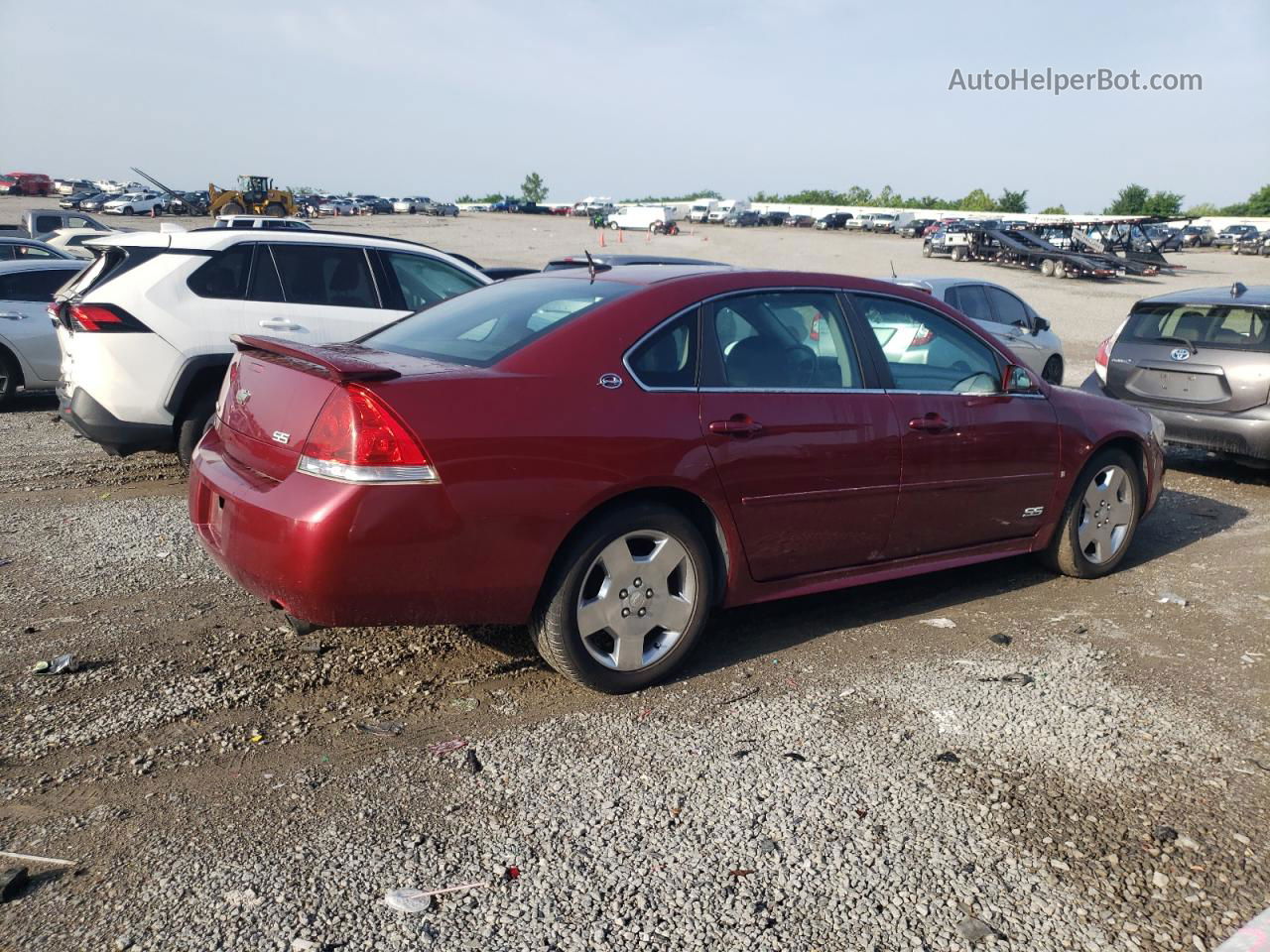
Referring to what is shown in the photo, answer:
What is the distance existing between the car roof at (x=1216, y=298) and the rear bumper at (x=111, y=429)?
752 cm

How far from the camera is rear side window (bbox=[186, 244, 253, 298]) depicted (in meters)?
7.22

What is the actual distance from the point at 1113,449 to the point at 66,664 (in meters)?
5.30

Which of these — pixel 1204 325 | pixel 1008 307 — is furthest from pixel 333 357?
pixel 1008 307

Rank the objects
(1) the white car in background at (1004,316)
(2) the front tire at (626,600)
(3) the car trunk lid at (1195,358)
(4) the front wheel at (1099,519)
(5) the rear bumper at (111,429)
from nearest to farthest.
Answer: (2) the front tire at (626,600), (4) the front wheel at (1099,519), (5) the rear bumper at (111,429), (3) the car trunk lid at (1195,358), (1) the white car in background at (1004,316)

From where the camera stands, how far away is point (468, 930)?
9.09 ft

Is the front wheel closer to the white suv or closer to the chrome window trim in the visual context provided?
the chrome window trim

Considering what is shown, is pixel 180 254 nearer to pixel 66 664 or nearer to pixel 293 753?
pixel 66 664

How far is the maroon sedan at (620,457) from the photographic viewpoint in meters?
3.68

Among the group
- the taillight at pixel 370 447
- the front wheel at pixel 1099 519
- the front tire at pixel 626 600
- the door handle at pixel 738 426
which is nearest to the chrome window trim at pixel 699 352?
the door handle at pixel 738 426

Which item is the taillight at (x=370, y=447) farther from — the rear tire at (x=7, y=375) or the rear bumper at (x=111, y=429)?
the rear tire at (x=7, y=375)

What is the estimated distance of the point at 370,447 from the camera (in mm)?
3613

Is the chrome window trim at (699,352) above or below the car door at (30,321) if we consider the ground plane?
above

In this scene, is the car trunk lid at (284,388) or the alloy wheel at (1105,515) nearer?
the car trunk lid at (284,388)

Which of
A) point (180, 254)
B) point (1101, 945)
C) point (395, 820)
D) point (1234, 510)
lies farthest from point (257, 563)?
point (1234, 510)
